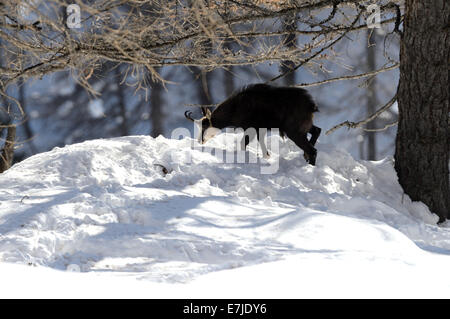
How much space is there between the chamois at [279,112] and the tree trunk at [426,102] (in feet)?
5.22

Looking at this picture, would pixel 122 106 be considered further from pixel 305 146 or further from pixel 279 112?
pixel 305 146

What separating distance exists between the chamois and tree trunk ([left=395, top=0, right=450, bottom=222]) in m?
1.59

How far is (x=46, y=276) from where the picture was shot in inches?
144

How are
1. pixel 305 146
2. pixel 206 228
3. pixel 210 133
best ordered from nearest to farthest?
pixel 206 228 → pixel 305 146 → pixel 210 133

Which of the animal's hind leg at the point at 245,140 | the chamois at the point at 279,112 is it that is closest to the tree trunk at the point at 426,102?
the chamois at the point at 279,112

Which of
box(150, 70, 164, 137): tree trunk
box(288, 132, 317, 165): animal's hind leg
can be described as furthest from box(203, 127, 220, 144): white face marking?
box(150, 70, 164, 137): tree trunk

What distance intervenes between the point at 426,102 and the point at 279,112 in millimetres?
2458

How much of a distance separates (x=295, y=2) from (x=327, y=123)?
551 inches

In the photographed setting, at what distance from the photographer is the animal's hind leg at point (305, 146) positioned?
882 cm

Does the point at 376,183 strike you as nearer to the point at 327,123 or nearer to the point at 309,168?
the point at 309,168

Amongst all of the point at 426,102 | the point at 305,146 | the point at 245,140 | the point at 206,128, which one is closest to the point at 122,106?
the point at 206,128

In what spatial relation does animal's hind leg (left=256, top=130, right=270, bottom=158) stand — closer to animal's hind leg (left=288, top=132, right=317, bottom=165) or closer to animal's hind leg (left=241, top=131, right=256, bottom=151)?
animal's hind leg (left=241, top=131, right=256, bottom=151)

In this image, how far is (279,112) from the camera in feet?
29.6
